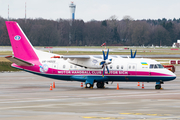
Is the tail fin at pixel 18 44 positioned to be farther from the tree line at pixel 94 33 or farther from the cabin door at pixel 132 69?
the tree line at pixel 94 33

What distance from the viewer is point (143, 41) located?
17788 cm

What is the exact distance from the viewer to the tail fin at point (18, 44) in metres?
33.5

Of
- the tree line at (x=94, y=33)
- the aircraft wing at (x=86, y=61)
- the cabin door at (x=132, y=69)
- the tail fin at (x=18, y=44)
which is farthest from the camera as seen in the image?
the tree line at (x=94, y=33)

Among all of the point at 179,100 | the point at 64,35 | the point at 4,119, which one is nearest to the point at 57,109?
the point at 4,119

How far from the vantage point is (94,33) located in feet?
590

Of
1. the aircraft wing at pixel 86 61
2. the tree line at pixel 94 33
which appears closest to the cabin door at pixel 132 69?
the aircraft wing at pixel 86 61

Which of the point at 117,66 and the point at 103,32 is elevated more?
the point at 103,32

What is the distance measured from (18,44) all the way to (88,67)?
780 cm

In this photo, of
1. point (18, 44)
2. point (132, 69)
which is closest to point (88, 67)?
point (132, 69)

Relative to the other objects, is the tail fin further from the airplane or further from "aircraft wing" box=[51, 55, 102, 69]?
"aircraft wing" box=[51, 55, 102, 69]

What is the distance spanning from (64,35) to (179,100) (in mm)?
156215

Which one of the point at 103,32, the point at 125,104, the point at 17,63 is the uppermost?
the point at 103,32

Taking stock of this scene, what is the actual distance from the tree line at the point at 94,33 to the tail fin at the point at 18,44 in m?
122

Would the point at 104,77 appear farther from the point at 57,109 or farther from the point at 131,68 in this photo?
the point at 57,109
